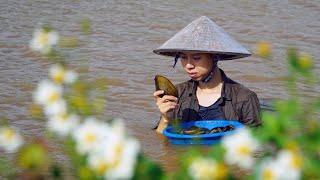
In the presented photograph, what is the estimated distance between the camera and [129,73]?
823 cm

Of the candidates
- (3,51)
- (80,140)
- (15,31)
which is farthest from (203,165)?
(15,31)

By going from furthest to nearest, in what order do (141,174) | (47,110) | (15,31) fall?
(15,31), (47,110), (141,174)

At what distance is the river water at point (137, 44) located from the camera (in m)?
6.88

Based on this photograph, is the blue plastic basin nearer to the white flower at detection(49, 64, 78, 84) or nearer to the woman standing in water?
the woman standing in water

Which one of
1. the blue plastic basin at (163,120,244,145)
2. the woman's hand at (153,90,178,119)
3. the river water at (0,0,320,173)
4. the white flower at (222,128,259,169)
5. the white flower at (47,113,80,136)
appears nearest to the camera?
the white flower at (222,128,259,169)

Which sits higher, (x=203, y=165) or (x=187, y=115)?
(x=203, y=165)

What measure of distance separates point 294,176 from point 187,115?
393 centimetres

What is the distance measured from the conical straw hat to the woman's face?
6 cm

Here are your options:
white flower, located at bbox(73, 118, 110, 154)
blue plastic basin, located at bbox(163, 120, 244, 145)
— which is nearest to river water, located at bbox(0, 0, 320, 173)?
blue plastic basin, located at bbox(163, 120, 244, 145)

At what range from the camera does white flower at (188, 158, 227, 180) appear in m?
1.65

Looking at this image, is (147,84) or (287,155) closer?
(287,155)

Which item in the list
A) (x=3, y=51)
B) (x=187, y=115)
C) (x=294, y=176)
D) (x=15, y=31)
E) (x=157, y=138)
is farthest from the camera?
(x=15, y=31)

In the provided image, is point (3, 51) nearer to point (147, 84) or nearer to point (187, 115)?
point (147, 84)

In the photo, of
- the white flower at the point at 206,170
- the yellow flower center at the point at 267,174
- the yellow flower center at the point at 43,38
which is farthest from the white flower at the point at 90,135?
the yellow flower center at the point at 43,38
